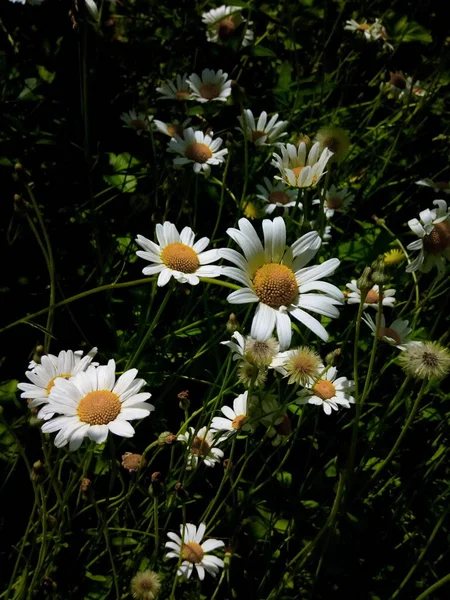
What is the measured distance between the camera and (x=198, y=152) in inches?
69.2

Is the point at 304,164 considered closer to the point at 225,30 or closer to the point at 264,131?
the point at 264,131

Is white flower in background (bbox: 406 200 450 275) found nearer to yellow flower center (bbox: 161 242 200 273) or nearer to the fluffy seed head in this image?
the fluffy seed head

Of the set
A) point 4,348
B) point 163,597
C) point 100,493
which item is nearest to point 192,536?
point 163,597

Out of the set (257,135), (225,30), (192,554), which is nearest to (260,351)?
(192,554)

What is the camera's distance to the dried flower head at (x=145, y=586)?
1093 mm

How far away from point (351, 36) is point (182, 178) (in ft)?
5.18

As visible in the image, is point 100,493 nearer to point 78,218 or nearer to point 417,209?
point 78,218

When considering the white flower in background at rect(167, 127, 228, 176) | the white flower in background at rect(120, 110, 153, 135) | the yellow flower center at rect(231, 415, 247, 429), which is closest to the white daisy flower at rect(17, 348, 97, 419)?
the yellow flower center at rect(231, 415, 247, 429)

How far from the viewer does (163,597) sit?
1.27 metres

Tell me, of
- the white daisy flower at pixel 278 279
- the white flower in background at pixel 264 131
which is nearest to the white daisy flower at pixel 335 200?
the white flower in background at pixel 264 131

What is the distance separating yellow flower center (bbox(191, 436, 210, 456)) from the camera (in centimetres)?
129

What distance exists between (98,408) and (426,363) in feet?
2.10

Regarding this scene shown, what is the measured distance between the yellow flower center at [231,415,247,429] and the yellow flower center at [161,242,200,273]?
0.35 metres

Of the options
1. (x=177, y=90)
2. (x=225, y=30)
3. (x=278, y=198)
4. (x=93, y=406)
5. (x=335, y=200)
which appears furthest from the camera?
(x=225, y=30)
